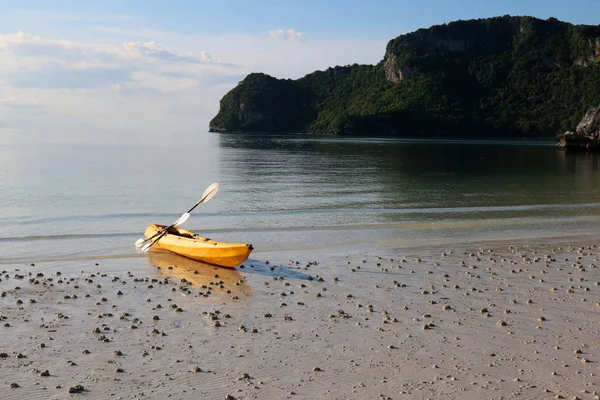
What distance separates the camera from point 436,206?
35.6m

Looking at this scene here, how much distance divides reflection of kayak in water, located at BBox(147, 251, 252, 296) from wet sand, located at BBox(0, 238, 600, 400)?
90mm

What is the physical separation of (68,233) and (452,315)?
18914mm

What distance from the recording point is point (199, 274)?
18.7 m

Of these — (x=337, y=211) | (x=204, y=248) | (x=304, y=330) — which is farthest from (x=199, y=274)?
(x=337, y=211)

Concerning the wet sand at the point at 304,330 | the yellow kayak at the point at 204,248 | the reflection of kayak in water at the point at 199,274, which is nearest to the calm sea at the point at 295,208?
the yellow kayak at the point at 204,248

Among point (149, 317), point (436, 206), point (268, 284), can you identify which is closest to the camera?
point (149, 317)

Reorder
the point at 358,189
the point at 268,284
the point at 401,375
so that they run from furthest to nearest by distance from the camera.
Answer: the point at 358,189
the point at 268,284
the point at 401,375

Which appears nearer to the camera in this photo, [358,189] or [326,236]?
[326,236]

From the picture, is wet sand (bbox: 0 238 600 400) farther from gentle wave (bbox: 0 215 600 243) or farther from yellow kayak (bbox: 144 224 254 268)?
gentle wave (bbox: 0 215 600 243)

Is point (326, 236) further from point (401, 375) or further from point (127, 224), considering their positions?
point (401, 375)

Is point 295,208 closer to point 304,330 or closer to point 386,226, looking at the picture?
point 386,226

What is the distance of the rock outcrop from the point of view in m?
109

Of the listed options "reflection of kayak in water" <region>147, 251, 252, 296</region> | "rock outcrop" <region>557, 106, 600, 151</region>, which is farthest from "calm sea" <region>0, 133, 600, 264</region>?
"rock outcrop" <region>557, 106, 600, 151</region>

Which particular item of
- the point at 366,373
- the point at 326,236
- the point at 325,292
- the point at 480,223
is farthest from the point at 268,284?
the point at 480,223
